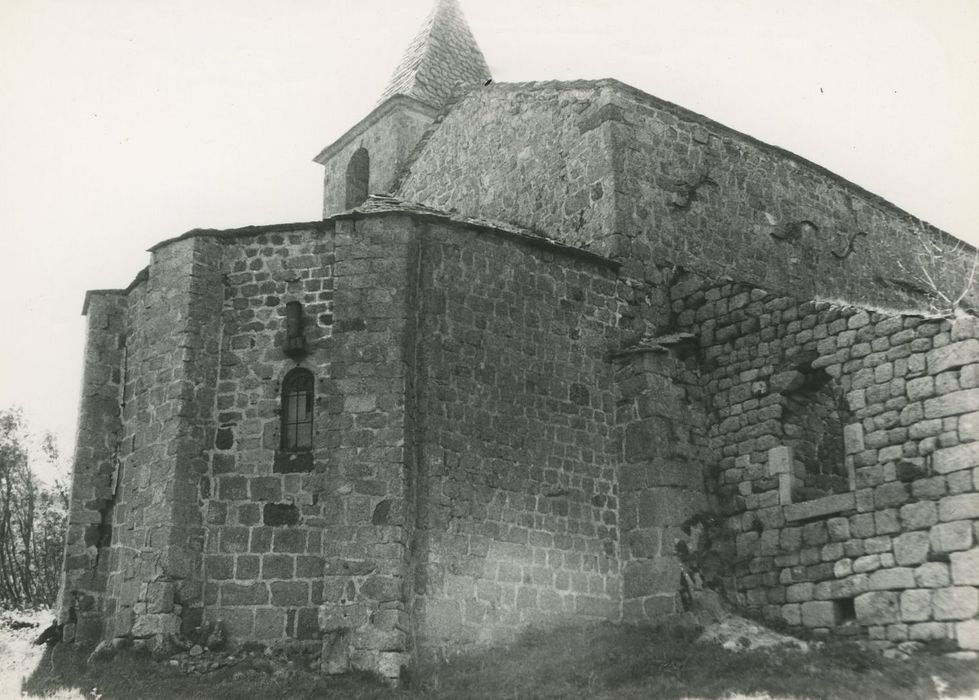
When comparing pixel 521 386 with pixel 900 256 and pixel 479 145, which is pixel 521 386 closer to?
pixel 479 145

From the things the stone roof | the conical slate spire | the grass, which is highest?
the conical slate spire

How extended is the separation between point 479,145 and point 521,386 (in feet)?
21.5

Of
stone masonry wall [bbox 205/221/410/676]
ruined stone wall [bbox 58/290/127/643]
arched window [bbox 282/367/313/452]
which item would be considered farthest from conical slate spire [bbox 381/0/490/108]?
arched window [bbox 282/367/313/452]

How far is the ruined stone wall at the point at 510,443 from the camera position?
13055 millimetres

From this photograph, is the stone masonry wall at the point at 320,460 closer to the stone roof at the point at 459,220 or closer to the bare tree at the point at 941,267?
the stone roof at the point at 459,220

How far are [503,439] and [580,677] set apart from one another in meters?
3.04

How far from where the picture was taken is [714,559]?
47.4ft

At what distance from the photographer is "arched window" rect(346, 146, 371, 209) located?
24422 mm

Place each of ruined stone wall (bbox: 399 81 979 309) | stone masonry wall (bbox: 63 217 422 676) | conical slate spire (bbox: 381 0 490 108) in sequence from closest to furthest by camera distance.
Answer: stone masonry wall (bbox: 63 217 422 676) → ruined stone wall (bbox: 399 81 979 309) → conical slate spire (bbox: 381 0 490 108)

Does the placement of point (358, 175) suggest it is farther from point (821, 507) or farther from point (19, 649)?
point (821, 507)

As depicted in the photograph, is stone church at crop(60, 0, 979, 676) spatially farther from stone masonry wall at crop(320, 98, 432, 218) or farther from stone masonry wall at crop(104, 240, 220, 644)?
stone masonry wall at crop(320, 98, 432, 218)

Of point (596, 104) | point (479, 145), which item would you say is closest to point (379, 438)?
point (596, 104)

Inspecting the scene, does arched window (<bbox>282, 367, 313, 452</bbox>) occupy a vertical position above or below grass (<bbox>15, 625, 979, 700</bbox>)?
above

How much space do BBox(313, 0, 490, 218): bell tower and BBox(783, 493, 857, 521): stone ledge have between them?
11106mm
